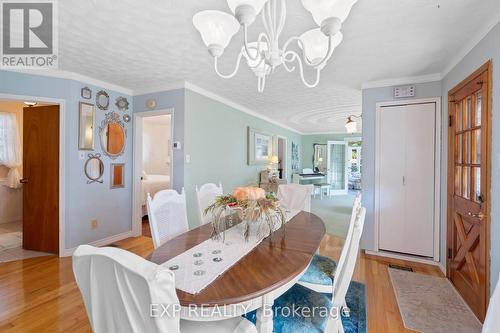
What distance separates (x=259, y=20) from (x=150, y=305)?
75.6 inches

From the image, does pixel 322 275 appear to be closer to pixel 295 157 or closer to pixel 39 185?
pixel 39 185

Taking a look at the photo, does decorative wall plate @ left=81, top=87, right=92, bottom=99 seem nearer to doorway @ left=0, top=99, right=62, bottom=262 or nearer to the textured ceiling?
the textured ceiling

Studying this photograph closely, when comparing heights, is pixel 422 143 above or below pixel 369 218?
above

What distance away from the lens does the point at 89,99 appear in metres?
3.13

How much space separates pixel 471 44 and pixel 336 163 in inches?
271

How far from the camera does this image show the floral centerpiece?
57.4 inches

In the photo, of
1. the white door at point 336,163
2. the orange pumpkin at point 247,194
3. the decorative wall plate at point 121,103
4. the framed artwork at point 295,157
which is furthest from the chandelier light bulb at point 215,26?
the white door at point 336,163

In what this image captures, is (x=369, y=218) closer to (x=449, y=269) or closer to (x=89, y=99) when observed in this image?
(x=449, y=269)

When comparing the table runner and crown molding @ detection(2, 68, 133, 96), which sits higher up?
crown molding @ detection(2, 68, 133, 96)

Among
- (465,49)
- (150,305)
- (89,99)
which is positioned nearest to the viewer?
(150,305)

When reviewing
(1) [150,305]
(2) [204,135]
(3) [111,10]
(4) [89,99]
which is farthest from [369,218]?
(4) [89,99]

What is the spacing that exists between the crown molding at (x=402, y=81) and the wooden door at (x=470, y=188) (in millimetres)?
463

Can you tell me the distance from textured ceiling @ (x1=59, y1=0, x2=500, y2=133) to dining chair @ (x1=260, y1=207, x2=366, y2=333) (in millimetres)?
1493

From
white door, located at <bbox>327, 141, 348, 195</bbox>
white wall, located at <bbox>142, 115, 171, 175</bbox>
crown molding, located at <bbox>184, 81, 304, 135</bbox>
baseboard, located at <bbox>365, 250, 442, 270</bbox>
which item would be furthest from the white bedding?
white door, located at <bbox>327, 141, 348, 195</bbox>
